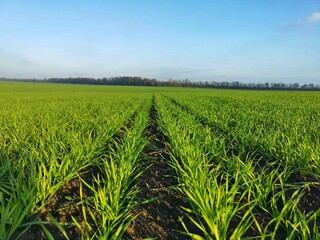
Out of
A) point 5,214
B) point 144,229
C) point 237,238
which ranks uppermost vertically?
point 5,214

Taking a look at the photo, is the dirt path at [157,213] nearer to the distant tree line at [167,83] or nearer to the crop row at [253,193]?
the crop row at [253,193]

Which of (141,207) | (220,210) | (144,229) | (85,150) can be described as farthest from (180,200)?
(85,150)

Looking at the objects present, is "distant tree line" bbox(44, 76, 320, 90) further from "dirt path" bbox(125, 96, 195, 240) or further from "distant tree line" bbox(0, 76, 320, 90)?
"dirt path" bbox(125, 96, 195, 240)

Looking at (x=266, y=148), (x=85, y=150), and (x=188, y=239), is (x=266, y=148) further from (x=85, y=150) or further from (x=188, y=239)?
(x=85, y=150)

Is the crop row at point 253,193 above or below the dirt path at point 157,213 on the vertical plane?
above

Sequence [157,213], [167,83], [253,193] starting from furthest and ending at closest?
1. [167,83]
2. [157,213]
3. [253,193]

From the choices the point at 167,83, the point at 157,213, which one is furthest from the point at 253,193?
the point at 167,83

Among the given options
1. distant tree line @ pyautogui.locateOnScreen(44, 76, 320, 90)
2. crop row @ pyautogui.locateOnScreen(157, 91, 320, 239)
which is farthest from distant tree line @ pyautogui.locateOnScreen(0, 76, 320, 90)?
crop row @ pyautogui.locateOnScreen(157, 91, 320, 239)

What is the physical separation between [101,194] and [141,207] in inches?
29.6

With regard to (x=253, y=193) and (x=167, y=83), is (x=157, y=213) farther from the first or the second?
(x=167, y=83)

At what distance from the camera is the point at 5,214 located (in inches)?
78.4

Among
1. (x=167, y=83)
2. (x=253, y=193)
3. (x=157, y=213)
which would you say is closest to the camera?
(x=253, y=193)

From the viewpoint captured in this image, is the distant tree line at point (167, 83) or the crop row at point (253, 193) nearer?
the crop row at point (253, 193)

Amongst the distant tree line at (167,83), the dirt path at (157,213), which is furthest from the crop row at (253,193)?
the distant tree line at (167,83)
